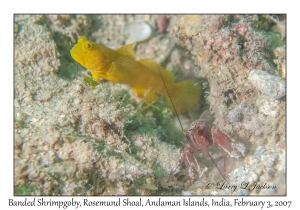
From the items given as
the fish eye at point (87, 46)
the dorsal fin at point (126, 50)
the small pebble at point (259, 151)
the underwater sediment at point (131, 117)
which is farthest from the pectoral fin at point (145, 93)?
the small pebble at point (259, 151)

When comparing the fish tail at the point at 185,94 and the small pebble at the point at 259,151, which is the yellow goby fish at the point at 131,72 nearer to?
the fish tail at the point at 185,94

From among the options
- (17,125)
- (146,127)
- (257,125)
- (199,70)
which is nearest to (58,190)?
(17,125)

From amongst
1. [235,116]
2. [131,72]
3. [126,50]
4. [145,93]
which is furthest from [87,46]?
[235,116]

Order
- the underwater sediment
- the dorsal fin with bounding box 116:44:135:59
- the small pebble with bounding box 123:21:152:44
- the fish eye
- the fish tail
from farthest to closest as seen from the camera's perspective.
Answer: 1. the small pebble with bounding box 123:21:152:44
2. the fish tail
3. the dorsal fin with bounding box 116:44:135:59
4. the fish eye
5. the underwater sediment

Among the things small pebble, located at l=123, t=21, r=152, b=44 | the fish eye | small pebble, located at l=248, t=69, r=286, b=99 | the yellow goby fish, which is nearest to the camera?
small pebble, located at l=248, t=69, r=286, b=99

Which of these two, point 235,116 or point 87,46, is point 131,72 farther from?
point 235,116

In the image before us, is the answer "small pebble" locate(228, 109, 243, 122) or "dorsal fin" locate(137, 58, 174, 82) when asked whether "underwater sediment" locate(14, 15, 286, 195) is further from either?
"dorsal fin" locate(137, 58, 174, 82)

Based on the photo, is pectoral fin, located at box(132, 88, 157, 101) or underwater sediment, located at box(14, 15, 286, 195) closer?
underwater sediment, located at box(14, 15, 286, 195)

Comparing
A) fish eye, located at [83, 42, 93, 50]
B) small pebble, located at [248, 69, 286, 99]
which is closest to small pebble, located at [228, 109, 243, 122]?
small pebble, located at [248, 69, 286, 99]
